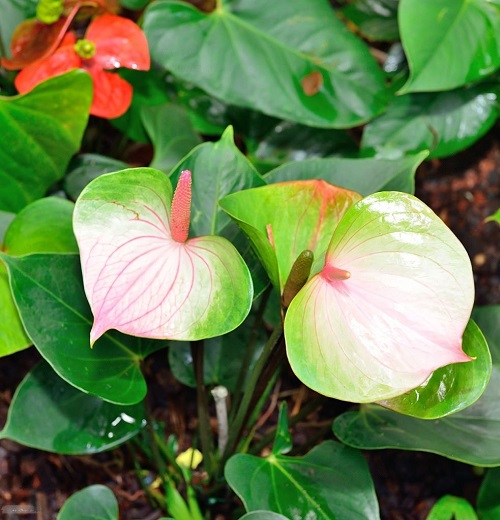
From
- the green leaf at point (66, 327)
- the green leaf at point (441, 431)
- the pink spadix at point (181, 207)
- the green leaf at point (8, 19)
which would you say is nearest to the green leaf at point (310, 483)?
the green leaf at point (441, 431)

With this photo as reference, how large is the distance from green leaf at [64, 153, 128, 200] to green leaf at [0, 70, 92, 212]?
0.09 feet

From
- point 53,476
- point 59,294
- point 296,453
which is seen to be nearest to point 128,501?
point 53,476

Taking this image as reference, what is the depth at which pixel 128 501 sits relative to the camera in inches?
43.2

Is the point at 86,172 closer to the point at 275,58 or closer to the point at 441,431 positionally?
the point at 275,58

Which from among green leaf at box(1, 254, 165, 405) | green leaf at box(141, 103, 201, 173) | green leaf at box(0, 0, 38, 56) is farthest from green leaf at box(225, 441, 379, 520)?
green leaf at box(0, 0, 38, 56)

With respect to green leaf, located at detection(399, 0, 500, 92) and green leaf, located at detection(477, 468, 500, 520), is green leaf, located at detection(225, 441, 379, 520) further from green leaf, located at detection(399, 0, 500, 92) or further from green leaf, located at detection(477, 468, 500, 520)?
green leaf, located at detection(399, 0, 500, 92)

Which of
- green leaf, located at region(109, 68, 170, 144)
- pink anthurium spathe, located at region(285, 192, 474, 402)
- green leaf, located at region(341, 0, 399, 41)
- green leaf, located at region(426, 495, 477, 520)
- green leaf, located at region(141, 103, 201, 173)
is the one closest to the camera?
pink anthurium spathe, located at region(285, 192, 474, 402)

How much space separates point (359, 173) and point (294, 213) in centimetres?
17

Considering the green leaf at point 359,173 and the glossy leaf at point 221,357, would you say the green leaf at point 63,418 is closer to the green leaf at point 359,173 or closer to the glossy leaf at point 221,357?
the glossy leaf at point 221,357

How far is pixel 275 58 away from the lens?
43.3 inches

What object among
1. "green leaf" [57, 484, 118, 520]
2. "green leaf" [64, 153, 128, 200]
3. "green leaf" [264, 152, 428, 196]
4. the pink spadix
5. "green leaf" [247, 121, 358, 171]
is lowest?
"green leaf" [57, 484, 118, 520]

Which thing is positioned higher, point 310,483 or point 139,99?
point 139,99

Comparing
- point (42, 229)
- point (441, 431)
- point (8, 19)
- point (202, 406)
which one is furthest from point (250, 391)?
point (8, 19)

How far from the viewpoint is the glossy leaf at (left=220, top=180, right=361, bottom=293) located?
0.75m
